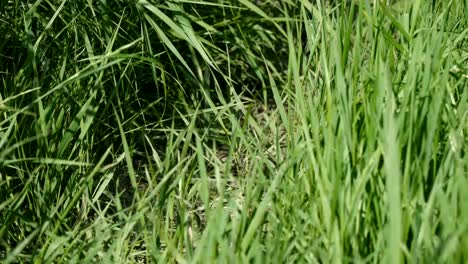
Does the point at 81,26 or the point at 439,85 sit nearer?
the point at 439,85

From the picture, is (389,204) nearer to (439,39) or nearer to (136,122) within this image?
(439,39)

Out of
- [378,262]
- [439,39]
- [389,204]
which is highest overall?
[439,39]

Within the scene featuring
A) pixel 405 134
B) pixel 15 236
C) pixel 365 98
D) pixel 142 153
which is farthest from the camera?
pixel 142 153

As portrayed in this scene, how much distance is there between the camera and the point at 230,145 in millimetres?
2271

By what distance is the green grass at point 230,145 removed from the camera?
186 cm

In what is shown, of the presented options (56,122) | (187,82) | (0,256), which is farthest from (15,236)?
(187,82)

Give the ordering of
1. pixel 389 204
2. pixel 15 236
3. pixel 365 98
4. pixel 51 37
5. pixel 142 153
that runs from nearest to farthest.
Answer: pixel 389 204 < pixel 365 98 < pixel 15 236 < pixel 51 37 < pixel 142 153

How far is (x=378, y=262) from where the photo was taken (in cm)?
181

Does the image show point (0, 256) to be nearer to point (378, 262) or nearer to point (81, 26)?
point (81, 26)

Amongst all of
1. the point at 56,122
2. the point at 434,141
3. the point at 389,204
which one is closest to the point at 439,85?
the point at 434,141

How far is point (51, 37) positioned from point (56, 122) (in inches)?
12.6

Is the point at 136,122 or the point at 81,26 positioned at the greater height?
the point at 81,26

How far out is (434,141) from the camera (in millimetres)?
2023

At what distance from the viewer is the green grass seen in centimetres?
186
